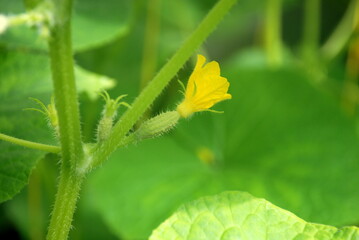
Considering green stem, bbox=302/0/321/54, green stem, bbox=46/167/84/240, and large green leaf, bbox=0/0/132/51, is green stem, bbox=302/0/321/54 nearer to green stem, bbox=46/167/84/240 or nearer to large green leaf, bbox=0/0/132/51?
large green leaf, bbox=0/0/132/51

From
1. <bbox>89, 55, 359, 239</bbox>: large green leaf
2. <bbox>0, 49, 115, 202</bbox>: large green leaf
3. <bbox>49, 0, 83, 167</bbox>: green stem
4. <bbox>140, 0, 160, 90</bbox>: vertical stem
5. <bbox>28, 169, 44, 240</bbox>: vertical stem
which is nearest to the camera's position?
<bbox>49, 0, 83, 167</bbox>: green stem

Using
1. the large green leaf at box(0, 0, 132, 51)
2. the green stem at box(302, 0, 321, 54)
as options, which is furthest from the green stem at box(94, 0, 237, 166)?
the green stem at box(302, 0, 321, 54)

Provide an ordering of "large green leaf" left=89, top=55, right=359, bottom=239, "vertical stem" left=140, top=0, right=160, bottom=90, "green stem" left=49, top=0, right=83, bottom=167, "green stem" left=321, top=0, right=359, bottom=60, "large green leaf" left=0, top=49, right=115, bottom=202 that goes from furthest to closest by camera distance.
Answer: "green stem" left=321, top=0, right=359, bottom=60, "vertical stem" left=140, top=0, right=160, bottom=90, "large green leaf" left=89, top=55, right=359, bottom=239, "large green leaf" left=0, top=49, right=115, bottom=202, "green stem" left=49, top=0, right=83, bottom=167

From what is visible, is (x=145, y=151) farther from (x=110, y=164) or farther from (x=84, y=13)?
(x=84, y=13)

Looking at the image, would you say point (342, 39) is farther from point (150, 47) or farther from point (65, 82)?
point (65, 82)

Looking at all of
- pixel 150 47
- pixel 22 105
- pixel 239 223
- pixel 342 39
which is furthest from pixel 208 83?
pixel 342 39

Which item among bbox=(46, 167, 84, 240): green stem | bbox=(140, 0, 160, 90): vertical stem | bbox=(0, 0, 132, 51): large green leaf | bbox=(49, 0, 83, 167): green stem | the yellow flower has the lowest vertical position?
bbox=(46, 167, 84, 240): green stem

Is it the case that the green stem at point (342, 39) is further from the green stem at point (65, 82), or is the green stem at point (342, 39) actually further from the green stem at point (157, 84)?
the green stem at point (65, 82)

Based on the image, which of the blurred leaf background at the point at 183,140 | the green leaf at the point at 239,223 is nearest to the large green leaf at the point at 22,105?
the blurred leaf background at the point at 183,140
